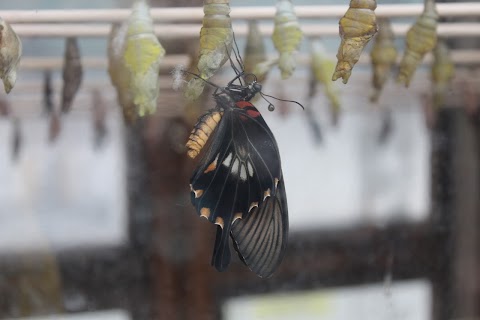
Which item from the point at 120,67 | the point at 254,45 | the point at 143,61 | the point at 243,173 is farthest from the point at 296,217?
the point at 243,173

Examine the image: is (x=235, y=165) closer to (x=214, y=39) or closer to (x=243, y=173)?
(x=243, y=173)

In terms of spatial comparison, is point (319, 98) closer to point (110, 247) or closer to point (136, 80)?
point (110, 247)

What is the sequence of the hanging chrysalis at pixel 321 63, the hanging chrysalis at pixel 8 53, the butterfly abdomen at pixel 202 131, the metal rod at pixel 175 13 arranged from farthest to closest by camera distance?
the hanging chrysalis at pixel 321 63, the metal rod at pixel 175 13, the hanging chrysalis at pixel 8 53, the butterfly abdomen at pixel 202 131

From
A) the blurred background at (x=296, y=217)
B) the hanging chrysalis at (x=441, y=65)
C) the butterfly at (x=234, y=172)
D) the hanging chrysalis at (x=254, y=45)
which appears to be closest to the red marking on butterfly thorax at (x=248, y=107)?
the butterfly at (x=234, y=172)

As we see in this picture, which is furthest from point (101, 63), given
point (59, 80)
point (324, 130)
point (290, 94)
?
point (324, 130)

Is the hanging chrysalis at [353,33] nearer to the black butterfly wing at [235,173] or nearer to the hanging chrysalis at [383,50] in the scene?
the black butterfly wing at [235,173]

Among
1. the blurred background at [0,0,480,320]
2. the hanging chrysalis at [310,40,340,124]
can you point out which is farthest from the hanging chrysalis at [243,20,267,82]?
the blurred background at [0,0,480,320]
